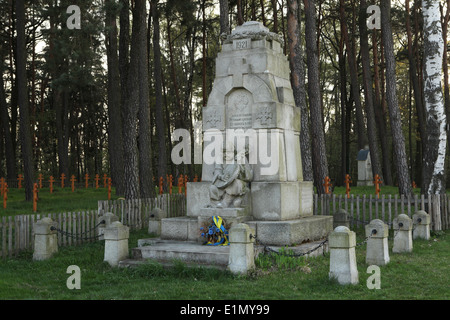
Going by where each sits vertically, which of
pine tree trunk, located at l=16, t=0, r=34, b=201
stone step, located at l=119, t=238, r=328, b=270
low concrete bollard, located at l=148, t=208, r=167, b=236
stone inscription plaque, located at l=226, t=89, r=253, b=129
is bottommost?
stone step, located at l=119, t=238, r=328, b=270

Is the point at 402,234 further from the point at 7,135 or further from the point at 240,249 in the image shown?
the point at 7,135

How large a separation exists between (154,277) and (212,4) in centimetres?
2486

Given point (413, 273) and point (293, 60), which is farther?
point (293, 60)

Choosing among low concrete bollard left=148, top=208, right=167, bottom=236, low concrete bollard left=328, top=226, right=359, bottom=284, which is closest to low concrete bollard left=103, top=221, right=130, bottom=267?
low concrete bollard left=148, top=208, right=167, bottom=236

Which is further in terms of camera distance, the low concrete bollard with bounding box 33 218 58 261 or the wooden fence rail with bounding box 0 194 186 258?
the wooden fence rail with bounding box 0 194 186 258

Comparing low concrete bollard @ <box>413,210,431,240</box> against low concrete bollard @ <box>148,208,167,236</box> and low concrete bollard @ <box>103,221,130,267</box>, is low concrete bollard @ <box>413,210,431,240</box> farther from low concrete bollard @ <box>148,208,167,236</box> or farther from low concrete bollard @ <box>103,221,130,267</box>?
low concrete bollard @ <box>103,221,130,267</box>

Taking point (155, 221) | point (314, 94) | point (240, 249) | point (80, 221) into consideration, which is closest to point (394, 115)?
point (314, 94)

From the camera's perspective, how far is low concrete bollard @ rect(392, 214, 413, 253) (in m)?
10.8

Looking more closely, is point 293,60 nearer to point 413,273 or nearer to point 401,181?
point 401,181

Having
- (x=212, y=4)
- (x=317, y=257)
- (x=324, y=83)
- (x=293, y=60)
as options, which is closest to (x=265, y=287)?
(x=317, y=257)

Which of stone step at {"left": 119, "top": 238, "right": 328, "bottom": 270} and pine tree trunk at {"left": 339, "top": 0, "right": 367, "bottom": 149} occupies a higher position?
pine tree trunk at {"left": 339, "top": 0, "right": 367, "bottom": 149}

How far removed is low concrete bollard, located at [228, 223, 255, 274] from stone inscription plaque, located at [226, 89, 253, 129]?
350 centimetres

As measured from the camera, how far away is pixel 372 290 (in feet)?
24.3

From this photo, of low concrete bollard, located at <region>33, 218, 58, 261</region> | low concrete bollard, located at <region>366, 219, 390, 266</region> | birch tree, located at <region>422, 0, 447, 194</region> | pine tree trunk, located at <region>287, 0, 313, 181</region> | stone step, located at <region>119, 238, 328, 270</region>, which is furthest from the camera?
pine tree trunk, located at <region>287, 0, 313, 181</region>
